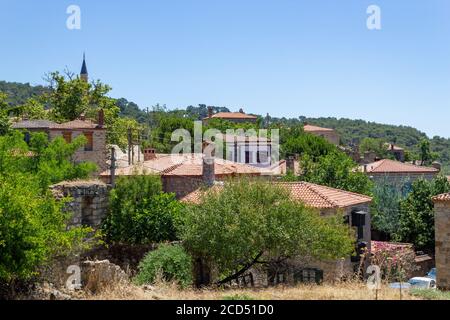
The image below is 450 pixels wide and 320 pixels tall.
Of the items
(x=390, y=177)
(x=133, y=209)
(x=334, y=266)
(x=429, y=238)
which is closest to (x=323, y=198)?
(x=334, y=266)

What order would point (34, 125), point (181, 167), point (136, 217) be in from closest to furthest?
point (136, 217) → point (181, 167) → point (34, 125)

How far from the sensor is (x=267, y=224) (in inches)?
712

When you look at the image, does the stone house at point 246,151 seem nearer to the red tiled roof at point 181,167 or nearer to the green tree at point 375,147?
the red tiled roof at point 181,167

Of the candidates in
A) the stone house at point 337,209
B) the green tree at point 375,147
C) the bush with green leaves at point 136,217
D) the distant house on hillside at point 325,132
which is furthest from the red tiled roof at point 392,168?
the bush with green leaves at point 136,217

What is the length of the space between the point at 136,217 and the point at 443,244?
447 inches

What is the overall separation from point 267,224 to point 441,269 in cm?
834

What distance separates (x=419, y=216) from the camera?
3778 cm

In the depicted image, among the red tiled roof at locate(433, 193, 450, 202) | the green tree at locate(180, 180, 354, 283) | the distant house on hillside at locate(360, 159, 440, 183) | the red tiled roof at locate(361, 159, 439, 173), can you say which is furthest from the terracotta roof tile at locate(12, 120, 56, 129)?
the red tiled roof at locate(361, 159, 439, 173)

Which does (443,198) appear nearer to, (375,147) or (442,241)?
(442,241)

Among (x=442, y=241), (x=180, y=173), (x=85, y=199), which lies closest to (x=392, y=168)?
(x=180, y=173)

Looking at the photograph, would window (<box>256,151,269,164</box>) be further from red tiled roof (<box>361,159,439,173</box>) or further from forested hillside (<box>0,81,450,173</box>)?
forested hillside (<box>0,81,450,173</box>)

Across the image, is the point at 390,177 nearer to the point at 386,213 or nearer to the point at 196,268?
the point at 386,213

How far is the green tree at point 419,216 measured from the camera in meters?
37.4
